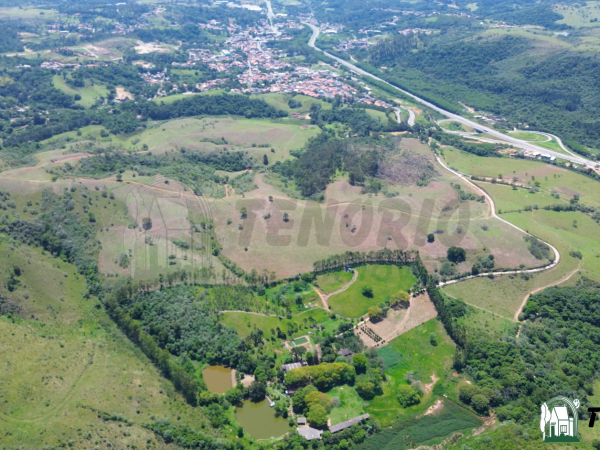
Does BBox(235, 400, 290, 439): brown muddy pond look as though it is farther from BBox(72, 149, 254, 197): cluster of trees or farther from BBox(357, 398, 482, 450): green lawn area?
BBox(72, 149, 254, 197): cluster of trees

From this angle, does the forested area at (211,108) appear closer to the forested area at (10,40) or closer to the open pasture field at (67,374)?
the forested area at (10,40)

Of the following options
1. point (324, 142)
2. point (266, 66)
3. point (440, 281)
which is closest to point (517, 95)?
point (324, 142)

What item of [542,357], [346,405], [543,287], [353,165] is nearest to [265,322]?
[346,405]

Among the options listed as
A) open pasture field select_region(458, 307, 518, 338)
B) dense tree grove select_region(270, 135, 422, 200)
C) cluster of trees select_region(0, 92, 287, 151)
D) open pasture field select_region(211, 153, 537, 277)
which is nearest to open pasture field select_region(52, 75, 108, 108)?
cluster of trees select_region(0, 92, 287, 151)

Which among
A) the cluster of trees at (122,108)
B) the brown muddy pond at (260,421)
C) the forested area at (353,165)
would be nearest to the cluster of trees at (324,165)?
the forested area at (353,165)

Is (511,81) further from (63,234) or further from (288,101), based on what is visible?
(63,234)

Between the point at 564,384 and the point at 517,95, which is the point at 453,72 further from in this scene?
the point at 564,384
